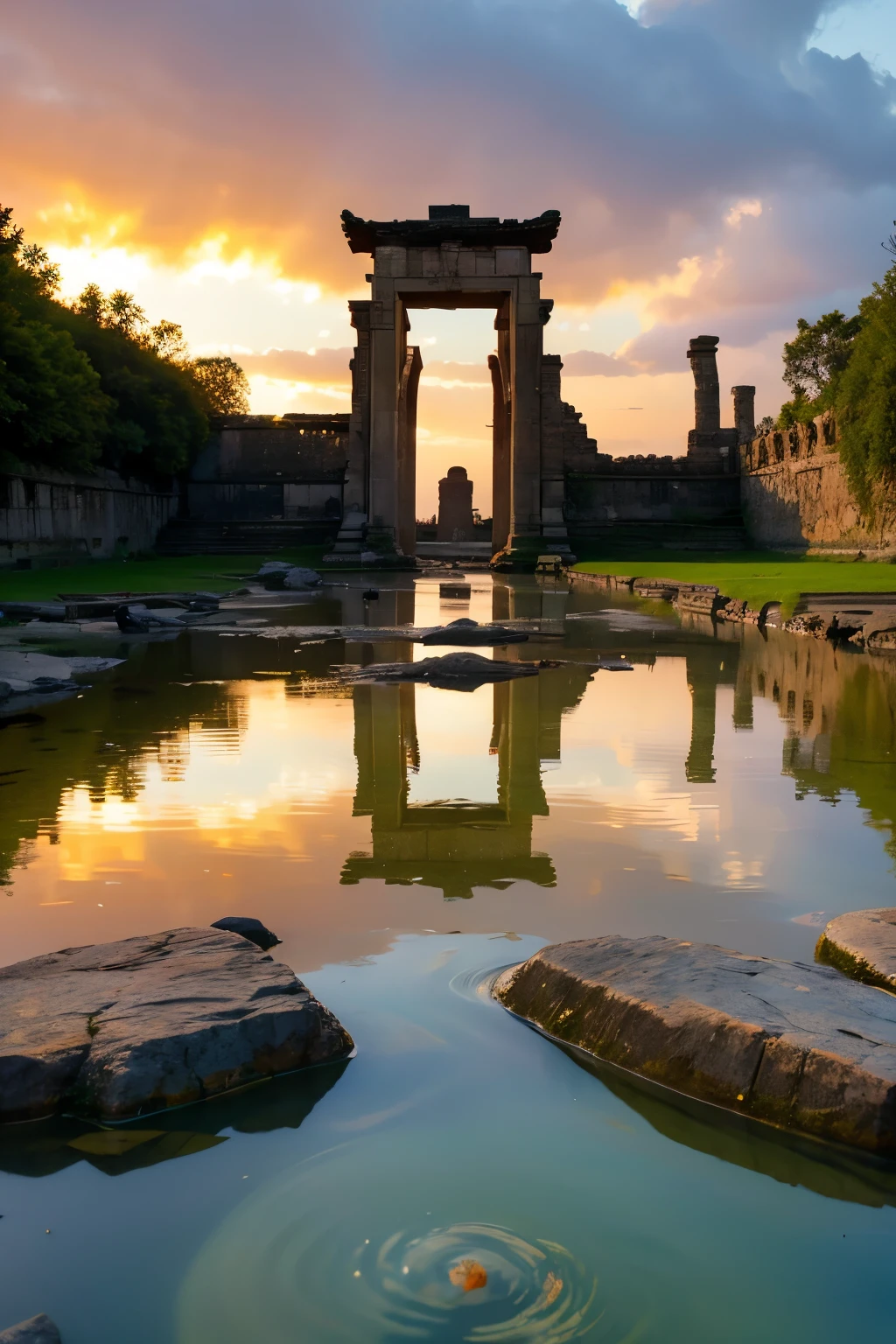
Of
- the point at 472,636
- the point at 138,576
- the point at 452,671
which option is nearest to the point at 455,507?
the point at 138,576

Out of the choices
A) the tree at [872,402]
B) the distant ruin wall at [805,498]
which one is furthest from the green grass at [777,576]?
the tree at [872,402]

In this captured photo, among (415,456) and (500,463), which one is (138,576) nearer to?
(415,456)

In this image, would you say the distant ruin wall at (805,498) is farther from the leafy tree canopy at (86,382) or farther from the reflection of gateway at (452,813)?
the reflection of gateway at (452,813)

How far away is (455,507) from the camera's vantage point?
58.3 m

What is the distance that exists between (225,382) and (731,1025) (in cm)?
6759

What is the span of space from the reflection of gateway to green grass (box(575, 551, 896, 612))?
8511 mm

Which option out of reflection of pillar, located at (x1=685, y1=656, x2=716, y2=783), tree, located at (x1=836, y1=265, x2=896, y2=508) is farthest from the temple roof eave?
reflection of pillar, located at (x1=685, y1=656, x2=716, y2=783)

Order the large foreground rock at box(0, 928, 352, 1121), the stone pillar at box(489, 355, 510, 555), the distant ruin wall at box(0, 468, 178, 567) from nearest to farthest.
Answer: the large foreground rock at box(0, 928, 352, 1121), the distant ruin wall at box(0, 468, 178, 567), the stone pillar at box(489, 355, 510, 555)

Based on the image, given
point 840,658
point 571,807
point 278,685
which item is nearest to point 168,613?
point 278,685

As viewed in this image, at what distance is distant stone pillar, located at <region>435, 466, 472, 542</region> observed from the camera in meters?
57.8

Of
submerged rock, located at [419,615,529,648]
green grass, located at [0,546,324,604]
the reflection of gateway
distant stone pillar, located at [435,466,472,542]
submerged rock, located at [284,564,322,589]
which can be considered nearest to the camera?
the reflection of gateway

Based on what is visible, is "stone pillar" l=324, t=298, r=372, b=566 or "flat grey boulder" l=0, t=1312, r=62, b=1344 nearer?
"flat grey boulder" l=0, t=1312, r=62, b=1344

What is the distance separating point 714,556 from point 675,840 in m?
30.2

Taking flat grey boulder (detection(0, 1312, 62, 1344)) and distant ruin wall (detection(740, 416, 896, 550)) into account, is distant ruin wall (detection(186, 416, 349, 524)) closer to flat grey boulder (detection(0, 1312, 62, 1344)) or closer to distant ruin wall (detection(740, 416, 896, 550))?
distant ruin wall (detection(740, 416, 896, 550))
